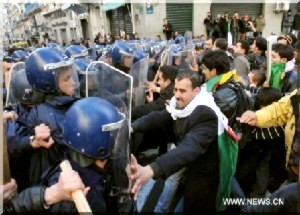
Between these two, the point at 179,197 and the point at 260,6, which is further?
the point at 260,6

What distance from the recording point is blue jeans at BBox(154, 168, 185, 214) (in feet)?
9.45

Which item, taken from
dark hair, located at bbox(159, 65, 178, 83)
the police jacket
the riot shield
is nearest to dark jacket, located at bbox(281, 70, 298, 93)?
dark hair, located at bbox(159, 65, 178, 83)

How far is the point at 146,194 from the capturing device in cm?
400

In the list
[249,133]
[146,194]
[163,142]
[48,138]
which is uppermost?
[48,138]

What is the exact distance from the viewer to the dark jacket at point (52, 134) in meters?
2.37

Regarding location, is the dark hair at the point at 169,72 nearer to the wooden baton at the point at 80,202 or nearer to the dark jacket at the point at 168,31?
the wooden baton at the point at 80,202

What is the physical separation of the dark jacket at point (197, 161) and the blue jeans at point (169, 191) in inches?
4.3

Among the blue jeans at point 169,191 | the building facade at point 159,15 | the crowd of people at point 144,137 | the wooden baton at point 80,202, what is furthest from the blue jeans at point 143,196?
the building facade at point 159,15

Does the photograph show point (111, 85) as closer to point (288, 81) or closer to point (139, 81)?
point (139, 81)

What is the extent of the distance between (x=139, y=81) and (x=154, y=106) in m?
0.45

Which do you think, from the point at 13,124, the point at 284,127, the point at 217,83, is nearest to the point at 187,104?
the point at 217,83

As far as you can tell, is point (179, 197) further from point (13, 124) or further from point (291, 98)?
point (13, 124)

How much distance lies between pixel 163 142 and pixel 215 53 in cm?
147

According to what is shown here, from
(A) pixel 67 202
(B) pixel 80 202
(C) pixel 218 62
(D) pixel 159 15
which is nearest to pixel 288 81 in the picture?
(C) pixel 218 62
